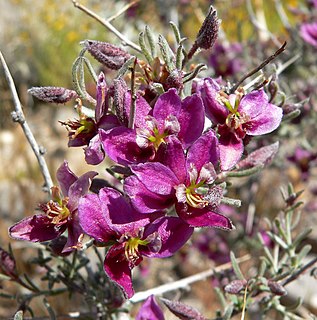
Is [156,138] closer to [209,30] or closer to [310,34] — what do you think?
[209,30]

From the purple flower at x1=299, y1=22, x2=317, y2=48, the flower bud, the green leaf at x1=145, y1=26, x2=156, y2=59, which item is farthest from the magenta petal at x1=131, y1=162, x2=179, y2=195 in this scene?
the purple flower at x1=299, y1=22, x2=317, y2=48

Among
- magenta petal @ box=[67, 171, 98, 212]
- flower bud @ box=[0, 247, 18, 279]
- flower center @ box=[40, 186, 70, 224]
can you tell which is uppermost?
magenta petal @ box=[67, 171, 98, 212]

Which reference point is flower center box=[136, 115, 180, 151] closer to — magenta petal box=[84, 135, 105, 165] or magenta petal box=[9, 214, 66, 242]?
magenta petal box=[84, 135, 105, 165]

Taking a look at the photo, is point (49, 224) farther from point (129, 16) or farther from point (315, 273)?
point (129, 16)

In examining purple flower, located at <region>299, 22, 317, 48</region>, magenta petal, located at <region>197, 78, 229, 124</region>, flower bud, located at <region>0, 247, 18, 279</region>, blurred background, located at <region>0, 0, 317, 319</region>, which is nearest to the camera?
magenta petal, located at <region>197, 78, 229, 124</region>

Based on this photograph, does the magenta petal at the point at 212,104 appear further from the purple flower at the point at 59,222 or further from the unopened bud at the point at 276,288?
the unopened bud at the point at 276,288

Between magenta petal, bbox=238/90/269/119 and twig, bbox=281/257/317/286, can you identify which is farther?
twig, bbox=281/257/317/286

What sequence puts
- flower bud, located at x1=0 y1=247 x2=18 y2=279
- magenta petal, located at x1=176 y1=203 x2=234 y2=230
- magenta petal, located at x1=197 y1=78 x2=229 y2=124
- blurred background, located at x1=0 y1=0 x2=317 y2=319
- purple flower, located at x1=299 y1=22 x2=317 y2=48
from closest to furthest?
1. magenta petal, located at x1=176 y1=203 x2=234 y2=230
2. magenta petal, located at x1=197 y1=78 x2=229 y2=124
3. flower bud, located at x1=0 y1=247 x2=18 y2=279
4. purple flower, located at x1=299 y1=22 x2=317 y2=48
5. blurred background, located at x1=0 y1=0 x2=317 y2=319
